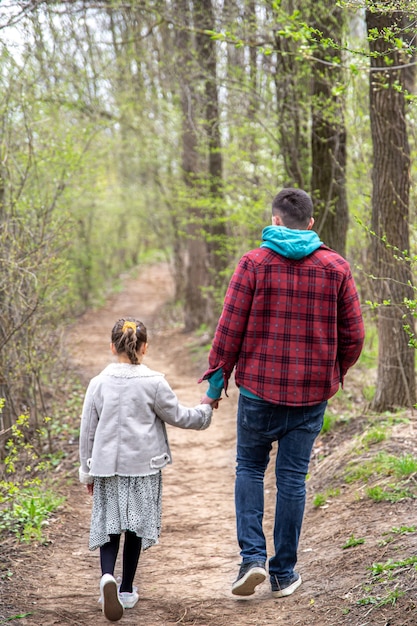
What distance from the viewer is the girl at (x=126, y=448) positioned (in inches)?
140

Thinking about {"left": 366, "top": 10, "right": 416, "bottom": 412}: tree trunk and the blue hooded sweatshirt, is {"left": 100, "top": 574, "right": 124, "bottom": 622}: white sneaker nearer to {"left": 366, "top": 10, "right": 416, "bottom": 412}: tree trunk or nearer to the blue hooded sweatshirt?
the blue hooded sweatshirt

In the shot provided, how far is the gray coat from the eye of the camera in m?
3.55

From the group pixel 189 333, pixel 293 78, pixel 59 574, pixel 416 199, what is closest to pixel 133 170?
pixel 189 333

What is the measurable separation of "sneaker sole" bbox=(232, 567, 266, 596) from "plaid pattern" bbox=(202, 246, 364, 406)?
87 cm

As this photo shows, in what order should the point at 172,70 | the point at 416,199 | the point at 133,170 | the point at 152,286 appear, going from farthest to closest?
the point at 152,286, the point at 133,170, the point at 172,70, the point at 416,199

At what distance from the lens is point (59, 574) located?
414 cm

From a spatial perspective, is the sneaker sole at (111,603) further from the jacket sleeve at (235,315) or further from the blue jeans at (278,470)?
the jacket sleeve at (235,315)

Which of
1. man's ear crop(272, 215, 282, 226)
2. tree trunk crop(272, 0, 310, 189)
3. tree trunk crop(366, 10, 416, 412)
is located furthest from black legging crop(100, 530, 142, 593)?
tree trunk crop(272, 0, 310, 189)

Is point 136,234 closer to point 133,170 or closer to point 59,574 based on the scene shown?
point 133,170

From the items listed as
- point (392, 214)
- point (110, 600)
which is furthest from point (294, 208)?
point (392, 214)

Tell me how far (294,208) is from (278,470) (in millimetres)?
1371

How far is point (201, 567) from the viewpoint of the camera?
429 cm

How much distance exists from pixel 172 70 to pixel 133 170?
33.2ft

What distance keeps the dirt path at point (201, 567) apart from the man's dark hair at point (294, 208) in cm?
187
